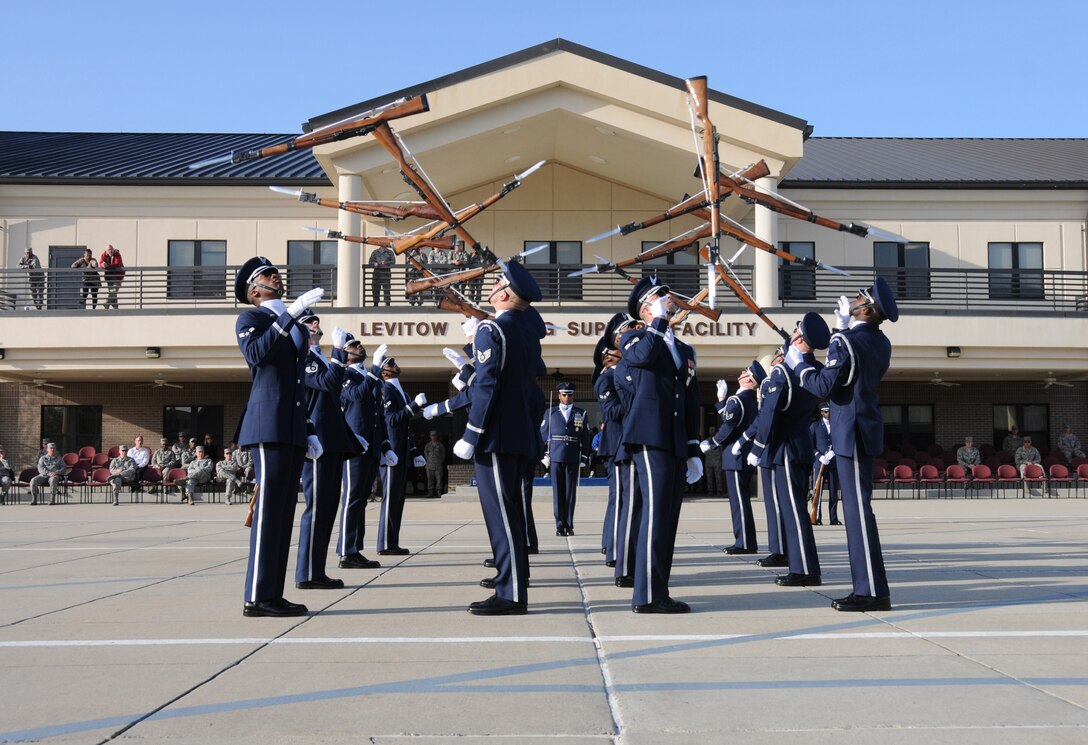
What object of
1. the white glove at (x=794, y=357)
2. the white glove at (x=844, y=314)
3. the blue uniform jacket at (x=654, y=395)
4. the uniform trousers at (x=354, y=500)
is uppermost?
the white glove at (x=844, y=314)

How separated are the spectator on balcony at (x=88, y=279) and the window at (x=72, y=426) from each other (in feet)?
12.9

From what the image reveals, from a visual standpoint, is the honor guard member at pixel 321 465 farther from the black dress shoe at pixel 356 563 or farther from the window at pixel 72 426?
the window at pixel 72 426

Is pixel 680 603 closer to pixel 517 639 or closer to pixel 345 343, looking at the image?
pixel 517 639

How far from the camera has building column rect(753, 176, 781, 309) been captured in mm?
23938

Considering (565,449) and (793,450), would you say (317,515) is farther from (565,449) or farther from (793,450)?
(565,449)

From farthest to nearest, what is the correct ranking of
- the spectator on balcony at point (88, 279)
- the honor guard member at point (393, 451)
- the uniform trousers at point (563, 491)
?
the spectator on balcony at point (88, 279)
the uniform trousers at point (563, 491)
the honor guard member at point (393, 451)

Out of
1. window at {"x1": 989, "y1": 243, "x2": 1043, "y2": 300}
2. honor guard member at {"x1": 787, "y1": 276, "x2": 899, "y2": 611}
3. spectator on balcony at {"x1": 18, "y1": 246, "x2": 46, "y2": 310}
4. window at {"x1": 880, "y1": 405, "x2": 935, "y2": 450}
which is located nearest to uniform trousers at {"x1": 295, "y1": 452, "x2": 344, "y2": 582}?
honor guard member at {"x1": 787, "y1": 276, "x2": 899, "y2": 611}

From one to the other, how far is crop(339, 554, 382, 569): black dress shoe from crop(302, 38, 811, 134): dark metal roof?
51.6 feet

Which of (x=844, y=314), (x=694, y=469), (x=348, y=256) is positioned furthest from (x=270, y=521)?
(x=348, y=256)

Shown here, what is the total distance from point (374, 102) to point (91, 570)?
649 inches

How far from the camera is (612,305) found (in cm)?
2438

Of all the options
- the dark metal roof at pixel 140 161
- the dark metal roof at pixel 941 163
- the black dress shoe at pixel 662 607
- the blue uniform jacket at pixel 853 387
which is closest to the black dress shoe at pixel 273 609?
the black dress shoe at pixel 662 607

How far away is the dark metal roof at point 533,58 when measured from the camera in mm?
23156

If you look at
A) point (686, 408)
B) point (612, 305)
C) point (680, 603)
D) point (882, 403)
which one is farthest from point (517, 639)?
point (882, 403)
